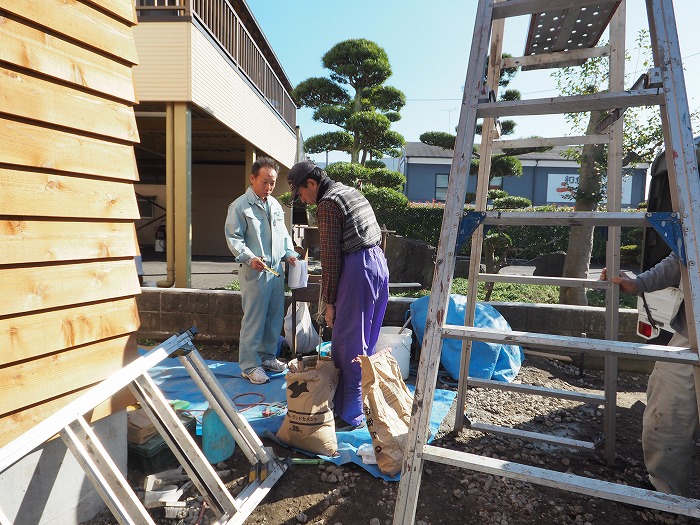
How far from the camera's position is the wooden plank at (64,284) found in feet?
5.49

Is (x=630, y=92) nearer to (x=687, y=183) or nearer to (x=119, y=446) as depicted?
(x=687, y=183)

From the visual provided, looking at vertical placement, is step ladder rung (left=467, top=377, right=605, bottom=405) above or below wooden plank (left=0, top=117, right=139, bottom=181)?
below

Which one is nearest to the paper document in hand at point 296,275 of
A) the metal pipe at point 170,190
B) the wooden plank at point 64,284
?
A: the wooden plank at point 64,284

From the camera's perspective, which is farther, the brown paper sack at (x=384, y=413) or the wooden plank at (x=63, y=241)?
the brown paper sack at (x=384, y=413)

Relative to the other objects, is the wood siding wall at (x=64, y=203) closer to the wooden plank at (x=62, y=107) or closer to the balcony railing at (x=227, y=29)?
the wooden plank at (x=62, y=107)

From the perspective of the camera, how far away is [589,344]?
4.43 feet

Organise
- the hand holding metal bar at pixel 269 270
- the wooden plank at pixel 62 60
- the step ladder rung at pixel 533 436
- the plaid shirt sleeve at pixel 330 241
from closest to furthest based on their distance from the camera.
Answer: the wooden plank at pixel 62 60 < the step ladder rung at pixel 533 436 < the plaid shirt sleeve at pixel 330 241 < the hand holding metal bar at pixel 269 270

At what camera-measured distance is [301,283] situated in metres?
4.21

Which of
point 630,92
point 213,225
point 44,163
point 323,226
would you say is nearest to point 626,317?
point 323,226

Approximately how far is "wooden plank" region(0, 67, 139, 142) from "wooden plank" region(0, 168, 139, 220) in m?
0.23

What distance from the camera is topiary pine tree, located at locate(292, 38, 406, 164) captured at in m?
10.8

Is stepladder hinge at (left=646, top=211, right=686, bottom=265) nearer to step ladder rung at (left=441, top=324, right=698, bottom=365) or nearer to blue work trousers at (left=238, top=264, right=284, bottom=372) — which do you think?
step ladder rung at (left=441, top=324, right=698, bottom=365)

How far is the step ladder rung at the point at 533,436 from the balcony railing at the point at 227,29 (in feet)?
23.9

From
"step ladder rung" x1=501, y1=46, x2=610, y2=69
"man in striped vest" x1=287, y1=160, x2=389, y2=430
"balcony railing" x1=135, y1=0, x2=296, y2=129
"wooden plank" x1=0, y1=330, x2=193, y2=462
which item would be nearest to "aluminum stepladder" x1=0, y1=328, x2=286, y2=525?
"wooden plank" x1=0, y1=330, x2=193, y2=462
